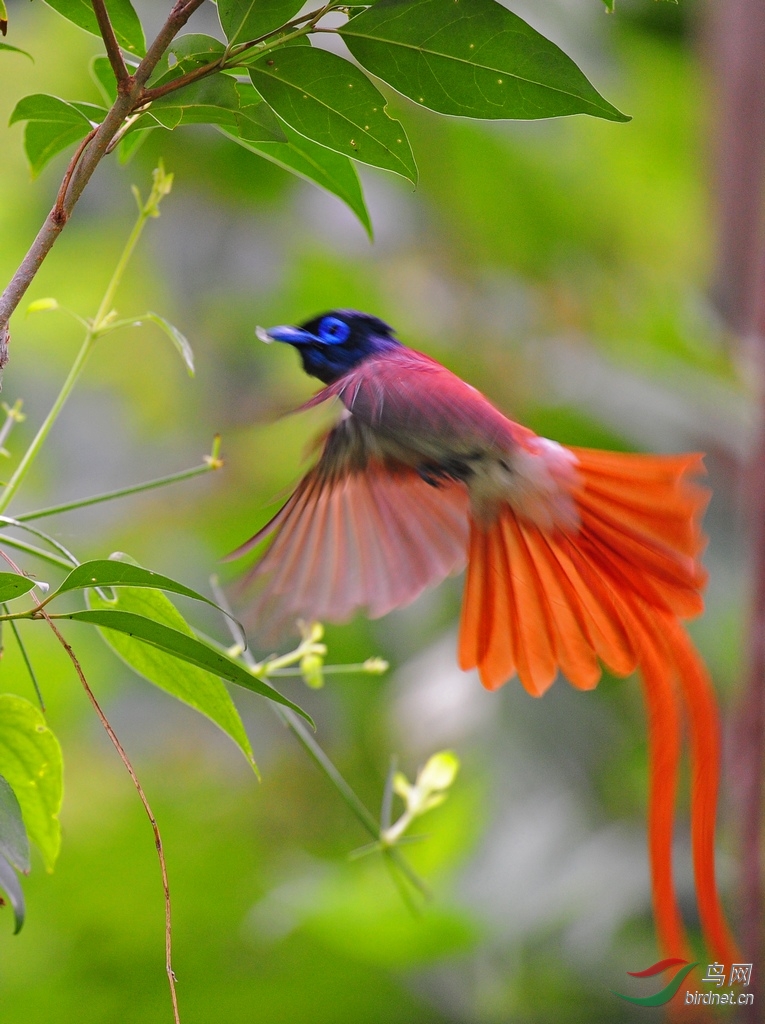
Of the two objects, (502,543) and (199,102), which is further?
(502,543)

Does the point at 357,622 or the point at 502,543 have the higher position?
the point at 502,543

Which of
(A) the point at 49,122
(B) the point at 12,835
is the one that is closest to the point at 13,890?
(B) the point at 12,835

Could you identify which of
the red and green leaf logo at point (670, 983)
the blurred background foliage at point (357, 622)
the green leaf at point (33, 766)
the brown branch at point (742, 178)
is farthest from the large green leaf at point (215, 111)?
the brown branch at point (742, 178)

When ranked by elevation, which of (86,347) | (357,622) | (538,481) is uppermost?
(86,347)

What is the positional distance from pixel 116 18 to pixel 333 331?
35 centimetres

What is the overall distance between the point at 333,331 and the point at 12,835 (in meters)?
0.50

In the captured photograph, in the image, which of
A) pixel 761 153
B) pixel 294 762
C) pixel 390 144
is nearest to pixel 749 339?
pixel 761 153

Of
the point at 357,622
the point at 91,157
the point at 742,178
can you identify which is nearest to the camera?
the point at 91,157

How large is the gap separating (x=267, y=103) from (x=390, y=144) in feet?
0.22

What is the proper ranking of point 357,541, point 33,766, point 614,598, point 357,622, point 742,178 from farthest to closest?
point 357,622
point 742,178
point 357,541
point 614,598
point 33,766

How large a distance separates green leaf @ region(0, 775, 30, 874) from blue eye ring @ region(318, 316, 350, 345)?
1.55ft

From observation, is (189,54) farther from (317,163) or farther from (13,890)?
(13,890)

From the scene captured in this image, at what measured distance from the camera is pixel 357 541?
3.06 feet

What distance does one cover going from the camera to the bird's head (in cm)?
88
